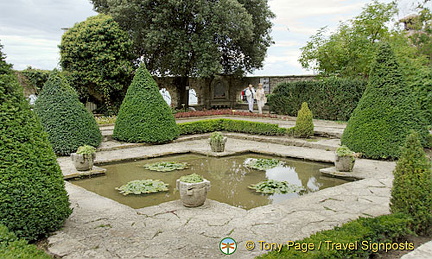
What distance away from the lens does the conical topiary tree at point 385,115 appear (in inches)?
313

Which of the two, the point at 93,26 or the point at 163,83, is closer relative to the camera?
the point at 93,26

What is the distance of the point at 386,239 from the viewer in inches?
140

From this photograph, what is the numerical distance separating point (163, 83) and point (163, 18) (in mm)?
5973

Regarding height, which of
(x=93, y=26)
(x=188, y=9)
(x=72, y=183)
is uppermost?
(x=188, y=9)

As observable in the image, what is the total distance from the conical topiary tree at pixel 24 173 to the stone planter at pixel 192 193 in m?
1.62

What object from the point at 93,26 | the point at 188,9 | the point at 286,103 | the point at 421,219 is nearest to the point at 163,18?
the point at 188,9

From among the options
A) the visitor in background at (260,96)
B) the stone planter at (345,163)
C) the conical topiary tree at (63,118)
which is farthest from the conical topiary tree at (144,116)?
the visitor in background at (260,96)

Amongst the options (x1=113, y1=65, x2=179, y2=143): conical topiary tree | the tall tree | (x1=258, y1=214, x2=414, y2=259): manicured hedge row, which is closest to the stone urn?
(x1=113, y1=65, x2=179, y2=143): conical topiary tree

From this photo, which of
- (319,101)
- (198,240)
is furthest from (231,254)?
(319,101)

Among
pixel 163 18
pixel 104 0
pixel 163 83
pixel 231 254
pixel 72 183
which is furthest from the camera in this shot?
pixel 163 83

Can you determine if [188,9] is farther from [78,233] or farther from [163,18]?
[78,233]

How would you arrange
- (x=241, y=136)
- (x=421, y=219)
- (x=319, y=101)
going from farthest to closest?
(x=319, y=101), (x=241, y=136), (x=421, y=219)

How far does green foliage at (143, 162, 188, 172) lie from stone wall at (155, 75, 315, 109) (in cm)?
1556

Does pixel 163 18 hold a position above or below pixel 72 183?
above
